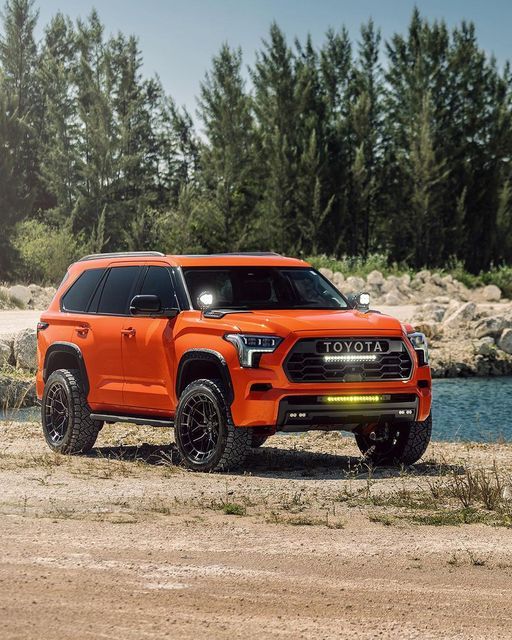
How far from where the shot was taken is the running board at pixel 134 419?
12031 millimetres

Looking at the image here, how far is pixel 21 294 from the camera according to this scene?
43.2 meters

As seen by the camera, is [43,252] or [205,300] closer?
[205,300]

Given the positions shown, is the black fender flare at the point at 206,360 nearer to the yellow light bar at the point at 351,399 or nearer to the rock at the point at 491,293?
the yellow light bar at the point at 351,399

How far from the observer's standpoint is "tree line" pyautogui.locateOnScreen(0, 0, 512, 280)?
2190 inches

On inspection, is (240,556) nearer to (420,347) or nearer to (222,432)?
(222,432)

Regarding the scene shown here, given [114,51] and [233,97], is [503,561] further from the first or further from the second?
[114,51]

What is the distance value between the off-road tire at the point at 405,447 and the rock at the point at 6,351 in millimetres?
14411

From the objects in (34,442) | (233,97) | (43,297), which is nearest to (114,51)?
(233,97)

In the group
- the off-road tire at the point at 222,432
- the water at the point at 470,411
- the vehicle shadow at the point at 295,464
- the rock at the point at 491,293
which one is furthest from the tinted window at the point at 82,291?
the rock at the point at 491,293

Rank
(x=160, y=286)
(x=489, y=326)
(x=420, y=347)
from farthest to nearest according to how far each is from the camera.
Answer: (x=489, y=326) < (x=160, y=286) < (x=420, y=347)

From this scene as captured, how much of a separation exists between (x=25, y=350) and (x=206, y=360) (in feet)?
50.9

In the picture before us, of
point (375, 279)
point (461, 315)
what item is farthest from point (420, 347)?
point (375, 279)

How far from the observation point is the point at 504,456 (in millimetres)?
13898

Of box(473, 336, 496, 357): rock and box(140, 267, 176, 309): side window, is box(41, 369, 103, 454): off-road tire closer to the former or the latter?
box(140, 267, 176, 309): side window
